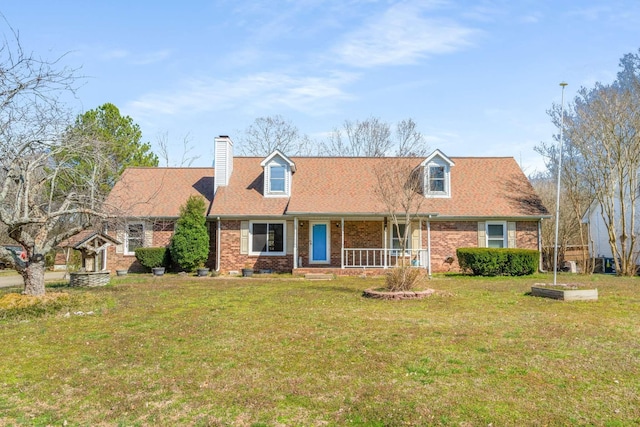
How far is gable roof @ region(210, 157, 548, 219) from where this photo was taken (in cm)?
2191

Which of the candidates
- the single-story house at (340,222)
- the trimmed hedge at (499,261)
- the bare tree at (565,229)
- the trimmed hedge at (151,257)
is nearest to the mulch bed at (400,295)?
the trimmed hedge at (499,261)

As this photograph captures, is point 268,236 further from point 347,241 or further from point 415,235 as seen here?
point 415,235

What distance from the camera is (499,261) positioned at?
771 inches

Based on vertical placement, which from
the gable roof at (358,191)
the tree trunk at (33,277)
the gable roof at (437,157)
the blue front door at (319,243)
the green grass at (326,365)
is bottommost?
the green grass at (326,365)

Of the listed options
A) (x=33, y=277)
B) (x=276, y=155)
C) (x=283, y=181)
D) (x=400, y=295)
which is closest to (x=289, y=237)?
(x=283, y=181)

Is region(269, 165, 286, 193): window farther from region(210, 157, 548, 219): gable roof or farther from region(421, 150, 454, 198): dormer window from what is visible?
region(421, 150, 454, 198): dormer window

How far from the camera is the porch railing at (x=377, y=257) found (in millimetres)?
21156

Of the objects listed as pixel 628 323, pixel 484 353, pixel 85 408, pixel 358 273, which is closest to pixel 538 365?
pixel 484 353

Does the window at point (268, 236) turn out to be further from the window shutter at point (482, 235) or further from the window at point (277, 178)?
the window shutter at point (482, 235)

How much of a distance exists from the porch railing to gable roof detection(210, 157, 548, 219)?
1.75m

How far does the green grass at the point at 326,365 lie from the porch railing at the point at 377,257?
9.15 m

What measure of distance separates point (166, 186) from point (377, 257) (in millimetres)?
10908

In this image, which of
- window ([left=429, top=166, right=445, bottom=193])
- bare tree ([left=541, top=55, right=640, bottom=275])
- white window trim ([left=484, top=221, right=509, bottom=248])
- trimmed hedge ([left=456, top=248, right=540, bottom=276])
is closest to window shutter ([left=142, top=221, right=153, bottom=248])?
window ([left=429, top=166, right=445, bottom=193])

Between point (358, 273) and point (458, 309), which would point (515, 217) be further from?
point (458, 309)
